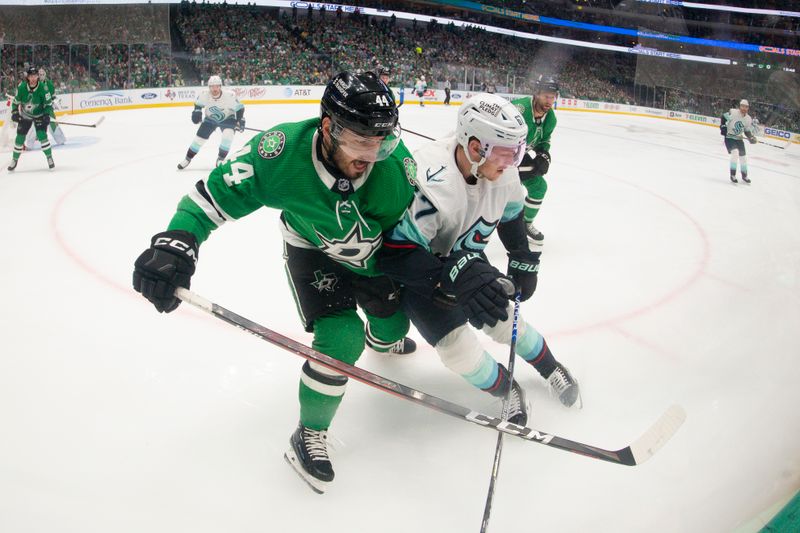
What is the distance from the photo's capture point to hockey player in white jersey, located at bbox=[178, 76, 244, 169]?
6.18m

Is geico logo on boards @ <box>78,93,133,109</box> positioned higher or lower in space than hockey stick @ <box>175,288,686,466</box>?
lower

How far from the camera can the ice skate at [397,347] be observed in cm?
242

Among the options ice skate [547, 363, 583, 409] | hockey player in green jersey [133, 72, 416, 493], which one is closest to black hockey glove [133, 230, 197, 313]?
hockey player in green jersey [133, 72, 416, 493]

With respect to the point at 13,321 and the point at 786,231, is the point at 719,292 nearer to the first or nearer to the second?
the point at 786,231

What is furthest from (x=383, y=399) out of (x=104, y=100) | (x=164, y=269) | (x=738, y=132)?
(x=104, y=100)

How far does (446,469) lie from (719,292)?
231 centimetres

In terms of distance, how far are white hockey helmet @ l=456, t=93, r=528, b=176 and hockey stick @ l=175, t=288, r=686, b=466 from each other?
762mm

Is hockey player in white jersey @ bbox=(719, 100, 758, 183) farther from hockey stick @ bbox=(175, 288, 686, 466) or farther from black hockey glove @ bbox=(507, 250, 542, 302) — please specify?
hockey stick @ bbox=(175, 288, 686, 466)

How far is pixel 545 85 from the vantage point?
379cm

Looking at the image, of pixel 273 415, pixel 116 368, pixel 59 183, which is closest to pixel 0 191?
pixel 59 183

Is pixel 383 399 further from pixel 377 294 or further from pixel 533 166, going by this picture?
pixel 533 166

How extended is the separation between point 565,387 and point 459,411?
0.72 m

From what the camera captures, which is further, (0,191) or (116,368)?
(0,191)

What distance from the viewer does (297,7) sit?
18.5 m
